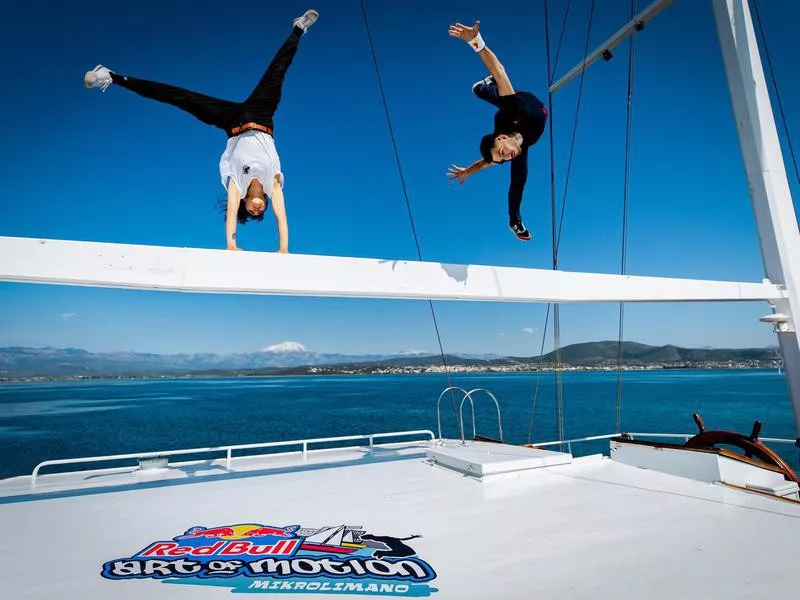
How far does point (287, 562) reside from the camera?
291 centimetres

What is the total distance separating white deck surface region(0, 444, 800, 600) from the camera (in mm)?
2588

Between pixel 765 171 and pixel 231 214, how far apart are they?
658cm

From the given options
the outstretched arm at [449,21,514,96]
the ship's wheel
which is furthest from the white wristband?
the ship's wheel

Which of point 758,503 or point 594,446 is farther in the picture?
point 594,446

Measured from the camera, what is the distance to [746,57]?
5.88 meters

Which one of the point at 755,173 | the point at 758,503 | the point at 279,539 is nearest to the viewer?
the point at 279,539

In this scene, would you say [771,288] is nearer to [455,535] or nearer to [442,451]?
[442,451]

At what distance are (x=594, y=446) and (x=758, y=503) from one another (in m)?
23.0

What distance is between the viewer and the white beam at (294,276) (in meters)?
2.55

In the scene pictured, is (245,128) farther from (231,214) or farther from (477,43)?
(477,43)

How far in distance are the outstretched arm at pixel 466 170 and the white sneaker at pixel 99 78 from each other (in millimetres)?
3257

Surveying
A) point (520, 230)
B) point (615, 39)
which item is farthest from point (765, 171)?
point (520, 230)

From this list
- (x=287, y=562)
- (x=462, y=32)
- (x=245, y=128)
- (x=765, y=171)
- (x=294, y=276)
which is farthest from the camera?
(x=765, y=171)

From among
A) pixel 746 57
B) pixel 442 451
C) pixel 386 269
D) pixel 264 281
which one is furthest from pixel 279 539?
pixel 746 57
